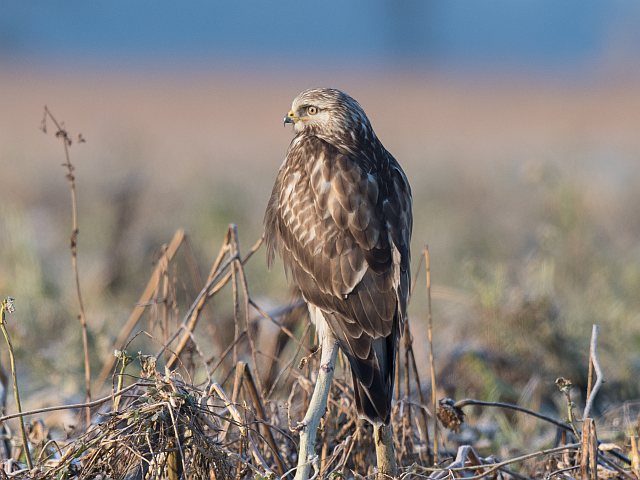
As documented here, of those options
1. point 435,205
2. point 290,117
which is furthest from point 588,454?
point 435,205

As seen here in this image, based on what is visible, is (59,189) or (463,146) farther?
(463,146)

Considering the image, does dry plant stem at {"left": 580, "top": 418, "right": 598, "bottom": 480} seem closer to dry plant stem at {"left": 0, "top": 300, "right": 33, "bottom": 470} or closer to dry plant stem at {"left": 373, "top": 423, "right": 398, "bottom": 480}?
dry plant stem at {"left": 373, "top": 423, "right": 398, "bottom": 480}

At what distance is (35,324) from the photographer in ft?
21.9

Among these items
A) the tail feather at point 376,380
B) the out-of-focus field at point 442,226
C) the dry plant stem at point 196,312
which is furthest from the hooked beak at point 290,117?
the out-of-focus field at point 442,226

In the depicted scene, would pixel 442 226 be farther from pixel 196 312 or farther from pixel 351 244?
pixel 351 244

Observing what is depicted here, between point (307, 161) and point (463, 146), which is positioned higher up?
point (307, 161)

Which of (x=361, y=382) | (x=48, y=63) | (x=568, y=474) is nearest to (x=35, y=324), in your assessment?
(x=361, y=382)

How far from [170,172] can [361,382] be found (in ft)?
34.5

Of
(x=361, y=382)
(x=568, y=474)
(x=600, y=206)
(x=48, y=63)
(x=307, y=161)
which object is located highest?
(x=307, y=161)

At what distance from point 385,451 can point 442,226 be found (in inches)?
292

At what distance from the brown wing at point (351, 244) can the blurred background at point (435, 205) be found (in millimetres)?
724

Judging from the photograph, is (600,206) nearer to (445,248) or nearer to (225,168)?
(445,248)

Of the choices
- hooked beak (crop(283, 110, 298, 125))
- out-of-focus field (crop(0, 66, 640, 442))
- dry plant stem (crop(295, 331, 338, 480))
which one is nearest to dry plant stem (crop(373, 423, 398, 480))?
dry plant stem (crop(295, 331, 338, 480))

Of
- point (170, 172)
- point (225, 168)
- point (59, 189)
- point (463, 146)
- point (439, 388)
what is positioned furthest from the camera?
point (463, 146)
